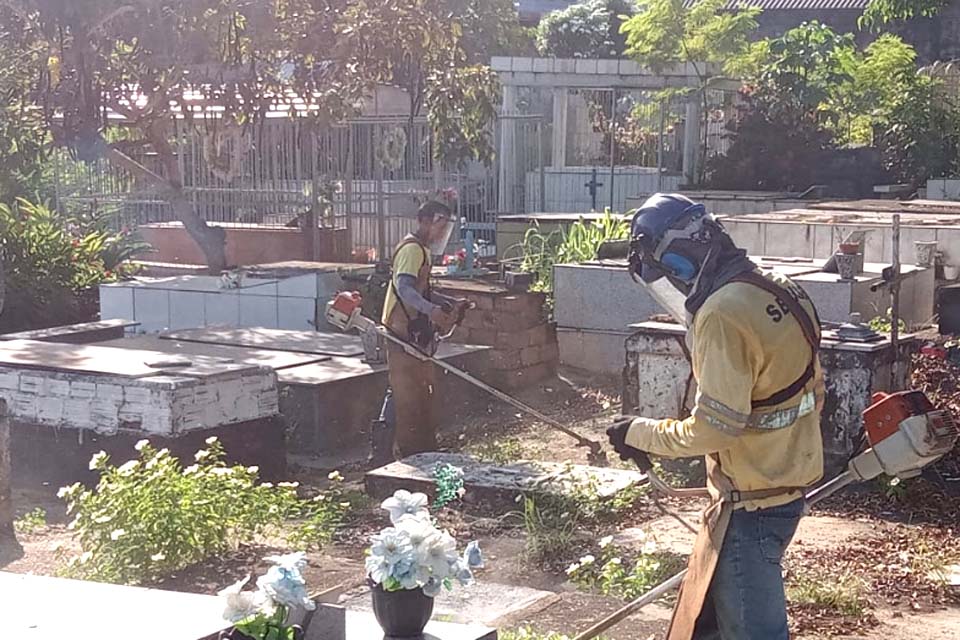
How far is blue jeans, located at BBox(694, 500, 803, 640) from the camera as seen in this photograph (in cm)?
413

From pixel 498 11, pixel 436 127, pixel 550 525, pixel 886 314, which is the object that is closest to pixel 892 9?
pixel 436 127

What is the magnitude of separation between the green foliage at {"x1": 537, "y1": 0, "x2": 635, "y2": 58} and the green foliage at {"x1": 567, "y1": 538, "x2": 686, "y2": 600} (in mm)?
30175

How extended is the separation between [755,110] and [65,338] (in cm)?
1166

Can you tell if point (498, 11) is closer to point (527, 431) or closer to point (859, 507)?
point (527, 431)

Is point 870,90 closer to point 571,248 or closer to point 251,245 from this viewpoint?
point 251,245

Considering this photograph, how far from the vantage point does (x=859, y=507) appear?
7.51m

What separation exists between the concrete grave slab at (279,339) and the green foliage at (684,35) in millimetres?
10044

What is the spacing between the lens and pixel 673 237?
4246 millimetres

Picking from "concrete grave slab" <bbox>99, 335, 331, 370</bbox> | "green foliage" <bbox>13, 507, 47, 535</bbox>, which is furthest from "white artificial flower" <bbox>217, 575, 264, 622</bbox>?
"concrete grave slab" <bbox>99, 335, 331, 370</bbox>

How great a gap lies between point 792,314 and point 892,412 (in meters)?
0.57

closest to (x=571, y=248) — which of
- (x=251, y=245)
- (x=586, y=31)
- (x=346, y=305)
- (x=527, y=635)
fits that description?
(x=346, y=305)

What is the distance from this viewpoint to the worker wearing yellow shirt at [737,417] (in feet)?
13.3

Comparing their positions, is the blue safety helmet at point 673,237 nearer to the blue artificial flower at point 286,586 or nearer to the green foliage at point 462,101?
the blue artificial flower at point 286,586

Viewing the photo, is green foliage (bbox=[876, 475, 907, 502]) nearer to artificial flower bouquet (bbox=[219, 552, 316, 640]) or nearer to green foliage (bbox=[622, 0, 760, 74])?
artificial flower bouquet (bbox=[219, 552, 316, 640])
